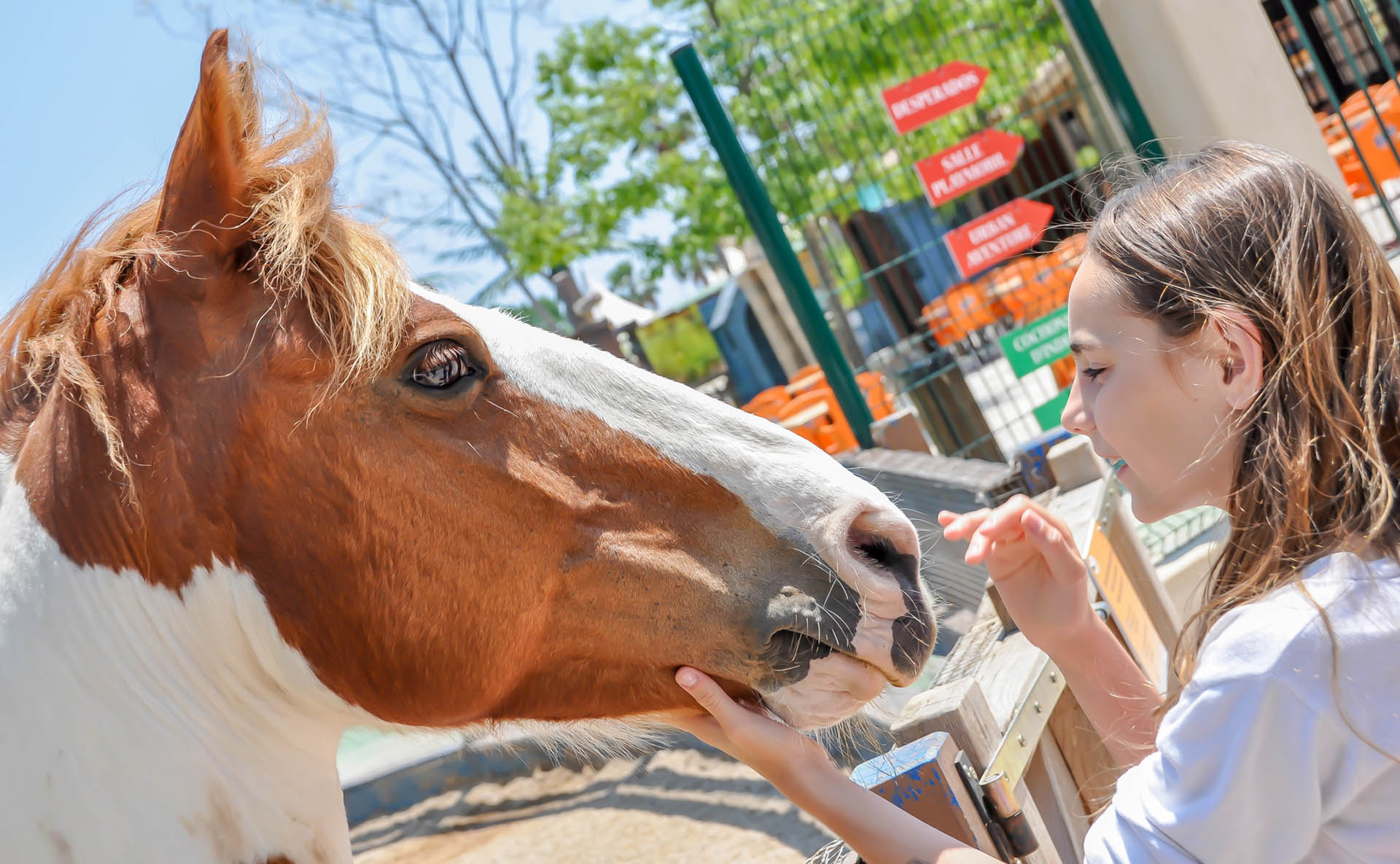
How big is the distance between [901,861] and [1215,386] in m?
0.79

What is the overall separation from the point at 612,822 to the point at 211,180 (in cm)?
411

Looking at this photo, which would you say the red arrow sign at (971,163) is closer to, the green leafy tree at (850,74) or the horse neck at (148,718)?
the green leafy tree at (850,74)

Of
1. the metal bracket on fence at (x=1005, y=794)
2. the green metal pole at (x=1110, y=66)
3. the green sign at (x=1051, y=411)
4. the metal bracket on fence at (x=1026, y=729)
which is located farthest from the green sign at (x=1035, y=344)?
the metal bracket on fence at (x=1005, y=794)

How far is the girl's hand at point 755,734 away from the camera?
146 centimetres

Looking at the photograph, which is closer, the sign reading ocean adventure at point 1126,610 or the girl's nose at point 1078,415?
the girl's nose at point 1078,415

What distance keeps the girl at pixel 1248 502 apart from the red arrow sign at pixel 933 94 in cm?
405

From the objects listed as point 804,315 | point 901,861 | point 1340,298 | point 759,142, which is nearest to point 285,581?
point 901,861

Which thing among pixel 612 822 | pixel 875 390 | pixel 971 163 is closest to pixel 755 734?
pixel 612 822

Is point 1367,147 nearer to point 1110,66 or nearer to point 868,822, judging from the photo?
point 1110,66

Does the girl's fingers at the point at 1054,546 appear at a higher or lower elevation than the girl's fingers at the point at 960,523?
lower

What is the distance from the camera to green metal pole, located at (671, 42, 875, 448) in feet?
17.0

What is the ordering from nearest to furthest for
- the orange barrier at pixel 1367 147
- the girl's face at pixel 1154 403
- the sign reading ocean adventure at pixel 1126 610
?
the girl's face at pixel 1154 403
the sign reading ocean adventure at pixel 1126 610
the orange barrier at pixel 1367 147

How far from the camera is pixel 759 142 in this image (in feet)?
18.1

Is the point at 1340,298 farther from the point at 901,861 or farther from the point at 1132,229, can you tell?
the point at 901,861
